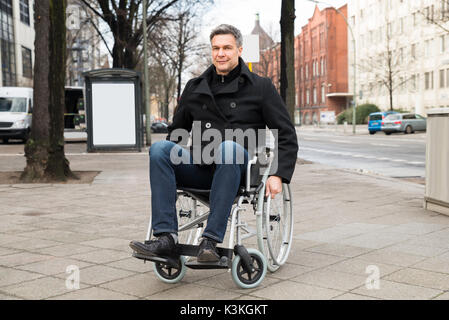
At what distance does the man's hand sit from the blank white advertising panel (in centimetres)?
1664

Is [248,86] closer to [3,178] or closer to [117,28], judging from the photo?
[3,178]

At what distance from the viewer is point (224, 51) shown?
3855mm

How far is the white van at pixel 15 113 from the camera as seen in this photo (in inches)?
1041

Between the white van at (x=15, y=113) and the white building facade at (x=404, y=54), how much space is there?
1050 inches

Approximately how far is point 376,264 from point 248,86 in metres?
1.57

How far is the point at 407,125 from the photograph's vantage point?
36625 millimetres

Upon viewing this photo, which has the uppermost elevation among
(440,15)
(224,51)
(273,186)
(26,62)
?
(440,15)

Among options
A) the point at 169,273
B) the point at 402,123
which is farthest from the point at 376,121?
the point at 169,273

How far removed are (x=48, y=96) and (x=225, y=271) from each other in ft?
24.8

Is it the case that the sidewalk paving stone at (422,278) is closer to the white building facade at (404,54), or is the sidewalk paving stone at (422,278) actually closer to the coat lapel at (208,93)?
the coat lapel at (208,93)

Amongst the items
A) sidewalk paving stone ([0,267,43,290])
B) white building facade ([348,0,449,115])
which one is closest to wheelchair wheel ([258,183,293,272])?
sidewalk paving stone ([0,267,43,290])

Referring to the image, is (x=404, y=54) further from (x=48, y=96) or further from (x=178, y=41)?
(x=48, y=96)

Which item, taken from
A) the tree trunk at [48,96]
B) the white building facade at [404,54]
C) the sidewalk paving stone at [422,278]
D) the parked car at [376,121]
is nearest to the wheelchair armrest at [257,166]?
the sidewalk paving stone at [422,278]
